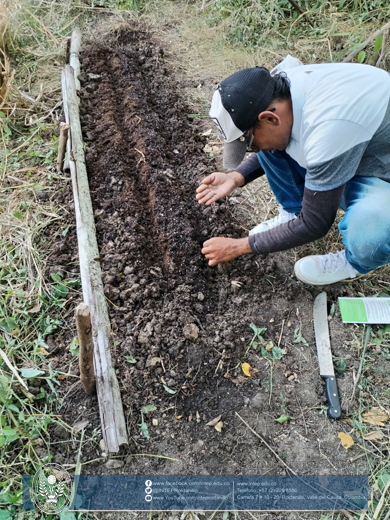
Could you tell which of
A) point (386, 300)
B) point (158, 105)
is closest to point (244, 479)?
point (386, 300)

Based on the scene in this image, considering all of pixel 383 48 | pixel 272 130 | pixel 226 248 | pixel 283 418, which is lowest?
pixel 283 418

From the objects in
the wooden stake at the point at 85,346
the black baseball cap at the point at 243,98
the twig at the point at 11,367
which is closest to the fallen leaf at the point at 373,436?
the wooden stake at the point at 85,346

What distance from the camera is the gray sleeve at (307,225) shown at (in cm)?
177

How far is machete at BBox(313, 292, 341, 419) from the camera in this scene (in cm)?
199

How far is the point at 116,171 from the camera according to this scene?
2.96m

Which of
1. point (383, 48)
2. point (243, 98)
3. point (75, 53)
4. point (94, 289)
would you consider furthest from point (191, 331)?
point (75, 53)

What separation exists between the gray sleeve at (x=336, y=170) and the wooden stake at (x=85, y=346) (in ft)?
3.56

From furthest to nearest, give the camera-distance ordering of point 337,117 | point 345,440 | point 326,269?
point 326,269 < point 345,440 < point 337,117

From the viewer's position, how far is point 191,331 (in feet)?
7.03

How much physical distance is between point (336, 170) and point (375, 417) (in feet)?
3.97

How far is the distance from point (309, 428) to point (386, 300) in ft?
2.98

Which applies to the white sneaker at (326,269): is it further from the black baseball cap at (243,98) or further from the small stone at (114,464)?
the small stone at (114,464)

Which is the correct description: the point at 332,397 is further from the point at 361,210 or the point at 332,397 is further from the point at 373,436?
the point at 361,210

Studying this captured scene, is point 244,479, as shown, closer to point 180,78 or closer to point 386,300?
point 386,300
